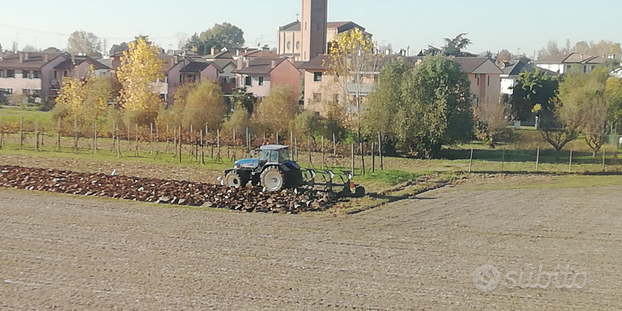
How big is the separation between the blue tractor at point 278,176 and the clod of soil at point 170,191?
0.30 meters

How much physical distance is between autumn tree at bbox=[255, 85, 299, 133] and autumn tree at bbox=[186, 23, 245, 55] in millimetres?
60684

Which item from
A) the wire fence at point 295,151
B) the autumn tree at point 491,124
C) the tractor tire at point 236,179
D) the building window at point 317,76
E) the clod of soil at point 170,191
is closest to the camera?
the clod of soil at point 170,191

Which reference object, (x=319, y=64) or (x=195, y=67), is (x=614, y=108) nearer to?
(x=319, y=64)

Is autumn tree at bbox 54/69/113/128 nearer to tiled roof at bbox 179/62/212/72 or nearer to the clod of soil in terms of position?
tiled roof at bbox 179/62/212/72

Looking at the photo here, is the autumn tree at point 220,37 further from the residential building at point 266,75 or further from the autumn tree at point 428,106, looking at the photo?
the autumn tree at point 428,106

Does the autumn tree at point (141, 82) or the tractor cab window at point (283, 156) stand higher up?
the autumn tree at point (141, 82)

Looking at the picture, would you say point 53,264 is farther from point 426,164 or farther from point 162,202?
point 426,164

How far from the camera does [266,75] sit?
5178 centimetres

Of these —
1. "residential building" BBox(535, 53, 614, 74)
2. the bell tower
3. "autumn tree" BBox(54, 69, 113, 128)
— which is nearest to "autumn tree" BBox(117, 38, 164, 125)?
"autumn tree" BBox(54, 69, 113, 128)

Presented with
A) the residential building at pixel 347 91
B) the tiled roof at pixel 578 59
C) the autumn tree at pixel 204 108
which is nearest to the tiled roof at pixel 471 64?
the residential building at pixel 347 91

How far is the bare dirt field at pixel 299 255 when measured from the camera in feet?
34.1

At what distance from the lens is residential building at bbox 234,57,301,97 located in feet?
167

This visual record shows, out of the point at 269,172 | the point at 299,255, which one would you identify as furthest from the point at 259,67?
the point at 299,255

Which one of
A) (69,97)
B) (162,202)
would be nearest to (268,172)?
(162,202)
